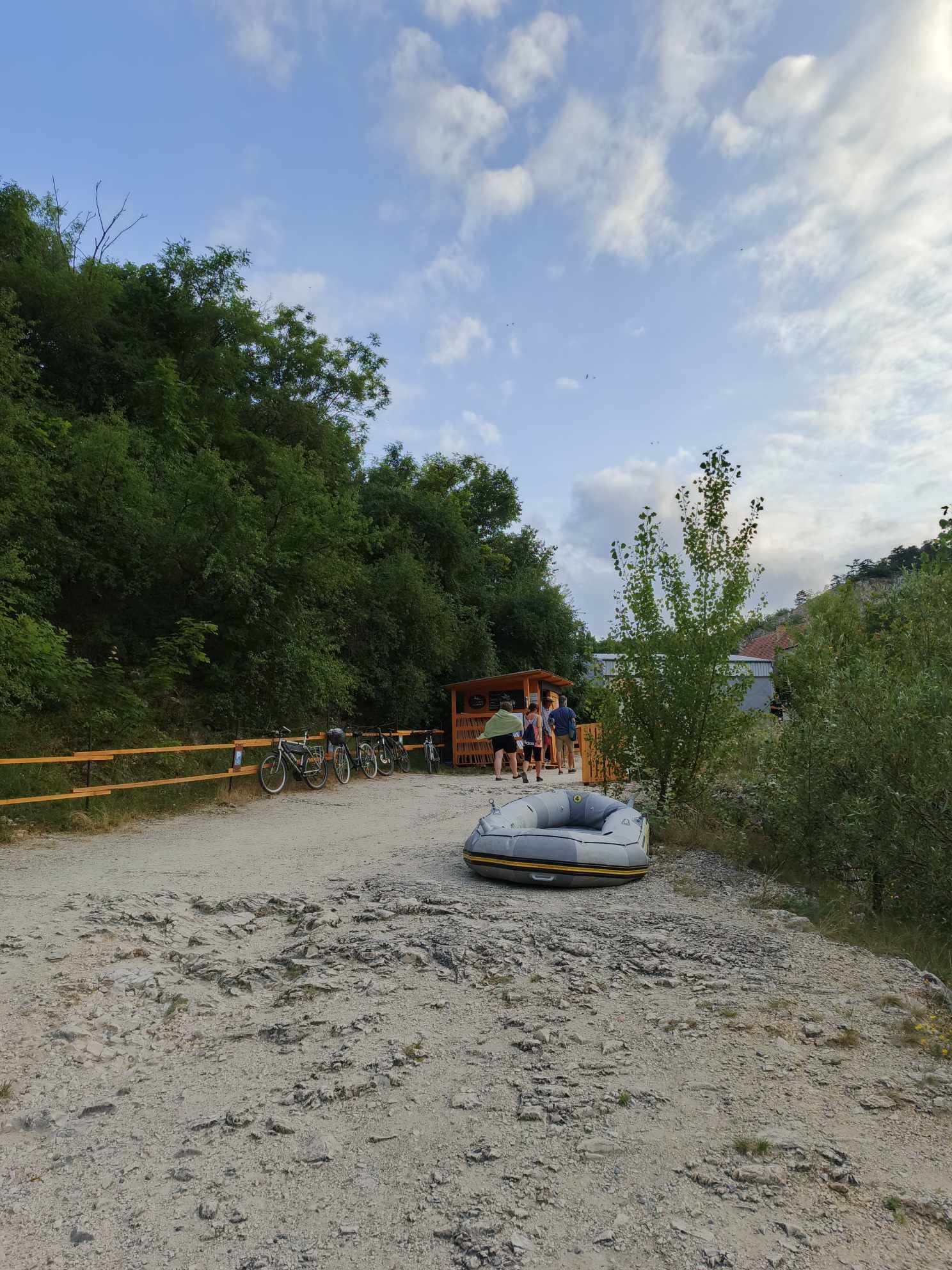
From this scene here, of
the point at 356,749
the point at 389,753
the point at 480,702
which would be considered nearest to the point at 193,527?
the point at 356,749

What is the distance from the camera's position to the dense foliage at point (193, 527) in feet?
42.5

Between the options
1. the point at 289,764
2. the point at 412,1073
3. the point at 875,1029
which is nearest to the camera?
the point at 412,1073

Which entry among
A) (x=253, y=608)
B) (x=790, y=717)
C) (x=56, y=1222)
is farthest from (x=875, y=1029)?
(x=253, y=608)

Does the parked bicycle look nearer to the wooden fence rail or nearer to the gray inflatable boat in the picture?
the wooden fence rail

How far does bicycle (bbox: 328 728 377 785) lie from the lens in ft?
50.8

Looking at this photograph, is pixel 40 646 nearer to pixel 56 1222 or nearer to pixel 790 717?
pixel 56 1222

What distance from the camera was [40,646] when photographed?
1036cm

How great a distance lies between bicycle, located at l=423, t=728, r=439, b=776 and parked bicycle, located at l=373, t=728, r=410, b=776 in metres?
0.60

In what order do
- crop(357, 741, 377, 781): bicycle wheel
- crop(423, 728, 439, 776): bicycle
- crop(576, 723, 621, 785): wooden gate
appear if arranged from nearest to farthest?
crop(576, 723, 621, 785): wooden gate
crop(357, 741, 377, 781): bicycle wheel
crop(423, 728, 439, 776): bicycle

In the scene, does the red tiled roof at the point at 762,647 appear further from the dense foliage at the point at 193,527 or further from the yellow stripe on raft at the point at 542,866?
the yellow stripe on raft at the point at 542,866

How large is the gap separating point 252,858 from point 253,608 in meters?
7.20

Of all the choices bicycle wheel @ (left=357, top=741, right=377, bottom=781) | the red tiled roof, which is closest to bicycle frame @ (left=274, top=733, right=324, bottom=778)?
bicycle wheel @ (left=357, top=741, right=377, bottom=781)

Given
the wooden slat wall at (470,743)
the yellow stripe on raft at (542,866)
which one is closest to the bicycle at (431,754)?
the wooden slat wall at (470,743)

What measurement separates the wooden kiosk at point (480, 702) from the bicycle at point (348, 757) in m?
4.33
